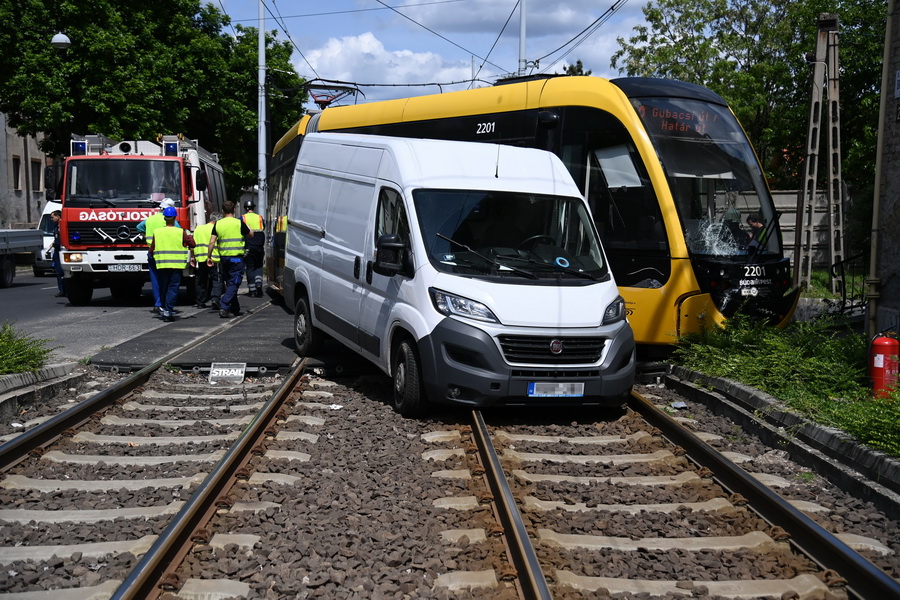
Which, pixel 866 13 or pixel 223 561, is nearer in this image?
pixel 223 561

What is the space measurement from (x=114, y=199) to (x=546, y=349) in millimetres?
12446

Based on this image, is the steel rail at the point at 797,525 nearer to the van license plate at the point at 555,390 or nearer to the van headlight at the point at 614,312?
the van license plate at the point at 555,390

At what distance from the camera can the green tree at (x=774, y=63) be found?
30.5 metres

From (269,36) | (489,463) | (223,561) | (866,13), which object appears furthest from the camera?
(269,36)

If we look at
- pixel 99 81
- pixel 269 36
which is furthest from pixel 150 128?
pixel 269 36

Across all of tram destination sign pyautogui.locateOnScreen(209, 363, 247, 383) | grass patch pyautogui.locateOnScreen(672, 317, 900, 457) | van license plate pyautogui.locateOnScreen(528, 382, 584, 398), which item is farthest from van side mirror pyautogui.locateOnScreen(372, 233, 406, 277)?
grass patch pyautogui.locateOnScreen(672, 317, 900, 457)

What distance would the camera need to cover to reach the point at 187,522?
4859 mm

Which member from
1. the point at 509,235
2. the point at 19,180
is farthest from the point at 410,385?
the point at 19,180

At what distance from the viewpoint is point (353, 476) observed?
6.32 m

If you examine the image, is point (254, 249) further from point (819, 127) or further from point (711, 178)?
point (819, 127)

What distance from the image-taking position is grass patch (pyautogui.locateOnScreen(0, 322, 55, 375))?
28.7 ft

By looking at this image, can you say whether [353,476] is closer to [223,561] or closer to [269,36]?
[223,561]

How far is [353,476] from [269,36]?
41.3m

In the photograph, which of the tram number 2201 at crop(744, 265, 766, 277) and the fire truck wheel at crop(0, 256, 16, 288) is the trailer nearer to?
the fire truck wheel at crop(0, 256, 16, 288)
